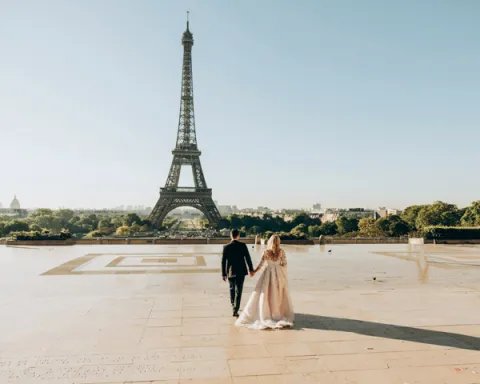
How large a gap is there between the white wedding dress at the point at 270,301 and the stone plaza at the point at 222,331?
310mm

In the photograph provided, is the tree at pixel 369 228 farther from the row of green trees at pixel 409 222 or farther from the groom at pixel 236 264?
the groom at pixel 236 264

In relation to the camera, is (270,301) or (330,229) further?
(330,229)

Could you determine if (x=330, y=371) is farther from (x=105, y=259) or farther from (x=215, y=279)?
(x=105, y=259)

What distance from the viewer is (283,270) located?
7.44 m

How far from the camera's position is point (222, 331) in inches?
270

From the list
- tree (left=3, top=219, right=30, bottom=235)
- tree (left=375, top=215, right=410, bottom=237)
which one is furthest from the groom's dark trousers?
tree (left=3, top=219, right=30, bottom=235)

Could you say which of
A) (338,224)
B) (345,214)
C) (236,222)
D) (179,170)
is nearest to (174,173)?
(179,170)

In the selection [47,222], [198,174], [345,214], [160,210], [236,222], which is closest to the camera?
[160,210]

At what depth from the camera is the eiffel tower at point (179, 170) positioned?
7112 centimetres

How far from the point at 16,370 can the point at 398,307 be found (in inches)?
271

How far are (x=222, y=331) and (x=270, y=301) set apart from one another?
104cm

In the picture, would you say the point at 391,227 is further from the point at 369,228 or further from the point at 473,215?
the point at 473,215

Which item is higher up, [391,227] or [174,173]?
[174,173]

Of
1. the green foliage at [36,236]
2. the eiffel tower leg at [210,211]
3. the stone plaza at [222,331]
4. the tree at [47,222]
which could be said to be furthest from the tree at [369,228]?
the tree at [47,222]
